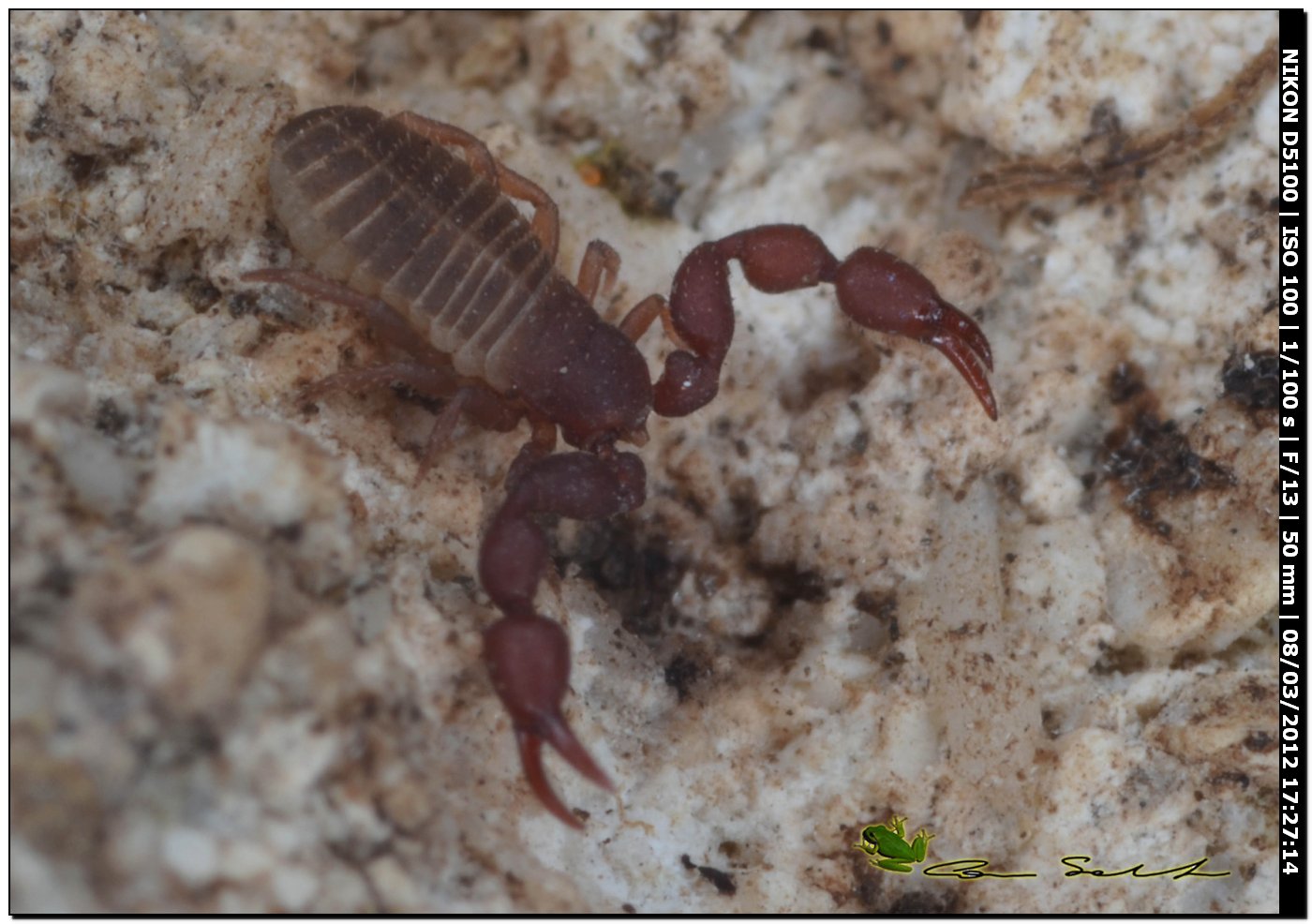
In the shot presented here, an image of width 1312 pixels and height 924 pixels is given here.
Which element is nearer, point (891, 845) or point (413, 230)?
point (891, 845)

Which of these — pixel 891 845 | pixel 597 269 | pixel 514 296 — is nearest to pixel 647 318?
pixel 597 269

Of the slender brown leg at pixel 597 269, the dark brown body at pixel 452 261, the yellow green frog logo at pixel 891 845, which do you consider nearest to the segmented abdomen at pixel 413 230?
the dark brown body at pixel 452 261

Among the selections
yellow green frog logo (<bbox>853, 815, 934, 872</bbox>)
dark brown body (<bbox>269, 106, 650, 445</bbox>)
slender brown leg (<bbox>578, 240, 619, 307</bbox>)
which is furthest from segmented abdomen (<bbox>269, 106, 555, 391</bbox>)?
yellow green frog logo (<bbox>853, 815, 934, 872</bbox>)

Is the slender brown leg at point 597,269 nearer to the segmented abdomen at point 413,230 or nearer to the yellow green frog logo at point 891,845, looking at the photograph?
the segmented abdomen at point 413,230

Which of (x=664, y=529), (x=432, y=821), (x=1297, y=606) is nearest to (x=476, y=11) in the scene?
(x=664, y=529)

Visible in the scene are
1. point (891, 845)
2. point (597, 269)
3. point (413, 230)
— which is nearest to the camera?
point (891, 845)

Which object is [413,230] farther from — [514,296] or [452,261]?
[514,296]

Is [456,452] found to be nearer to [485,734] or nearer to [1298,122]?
[485,734]
